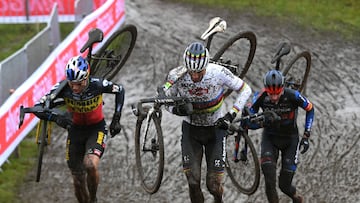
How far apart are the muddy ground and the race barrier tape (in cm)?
91


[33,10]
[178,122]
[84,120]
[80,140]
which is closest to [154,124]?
[84,120]

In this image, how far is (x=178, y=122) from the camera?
18.8 metres

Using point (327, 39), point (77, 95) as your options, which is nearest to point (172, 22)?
point (327, 39)

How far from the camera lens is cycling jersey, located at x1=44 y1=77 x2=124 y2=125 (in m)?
12.8

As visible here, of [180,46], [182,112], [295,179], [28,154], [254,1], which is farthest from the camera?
[254,1]

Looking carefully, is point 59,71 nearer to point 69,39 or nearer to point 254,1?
point 69,39

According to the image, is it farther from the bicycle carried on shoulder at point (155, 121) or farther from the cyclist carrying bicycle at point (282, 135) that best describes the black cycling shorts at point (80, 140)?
the cyclist carrying bicycle at point (282, 135)

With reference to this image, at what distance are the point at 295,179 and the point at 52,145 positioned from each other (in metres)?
6.19

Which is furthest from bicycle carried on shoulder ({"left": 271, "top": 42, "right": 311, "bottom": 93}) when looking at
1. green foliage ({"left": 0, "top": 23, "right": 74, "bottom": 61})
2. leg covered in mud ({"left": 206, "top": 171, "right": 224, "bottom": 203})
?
green foliage ({"left": 0, "top": 23, "right": 74, "bottom": 61})

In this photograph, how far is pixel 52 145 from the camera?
17.9 meters

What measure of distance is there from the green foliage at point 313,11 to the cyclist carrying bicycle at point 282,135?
13089mm

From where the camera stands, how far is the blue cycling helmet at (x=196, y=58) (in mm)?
11930

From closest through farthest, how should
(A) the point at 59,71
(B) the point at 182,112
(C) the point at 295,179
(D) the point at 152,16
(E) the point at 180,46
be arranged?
(B) the point at 182,112, (C) the point at 295,179, (A) the point at 59,71, (E) the point at 180,46, (D) the point at 152,16

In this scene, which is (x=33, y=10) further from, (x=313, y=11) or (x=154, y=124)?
(x=154, y=124)
